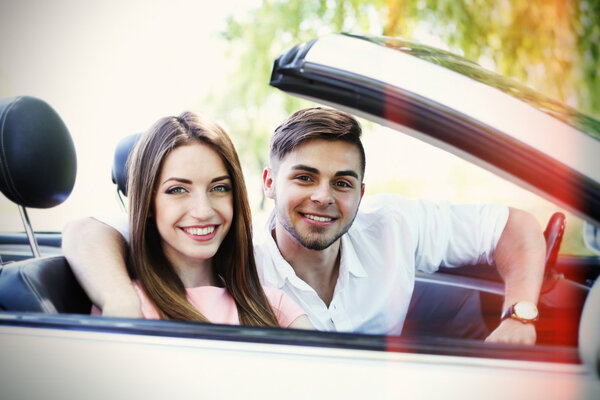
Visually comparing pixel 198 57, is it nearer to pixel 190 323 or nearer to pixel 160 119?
pixel 160 119

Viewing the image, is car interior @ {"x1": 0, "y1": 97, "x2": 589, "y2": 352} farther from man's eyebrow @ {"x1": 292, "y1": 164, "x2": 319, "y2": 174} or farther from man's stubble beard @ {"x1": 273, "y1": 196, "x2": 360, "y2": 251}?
man's eyebrow @ {"x1": 292, "y1": 164, "x2": 319, "y2": 174}

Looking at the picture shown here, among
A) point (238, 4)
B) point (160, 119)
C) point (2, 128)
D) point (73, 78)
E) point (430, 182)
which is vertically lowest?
point (2, 128)

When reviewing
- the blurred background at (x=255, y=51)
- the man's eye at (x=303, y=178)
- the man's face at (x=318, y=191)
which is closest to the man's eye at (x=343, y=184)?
the man's face at (x=318, y=191)

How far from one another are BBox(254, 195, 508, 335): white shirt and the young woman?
9.0 inches

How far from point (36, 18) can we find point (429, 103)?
349 cm

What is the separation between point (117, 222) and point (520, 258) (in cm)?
144

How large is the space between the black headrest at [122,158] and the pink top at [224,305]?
691 mm

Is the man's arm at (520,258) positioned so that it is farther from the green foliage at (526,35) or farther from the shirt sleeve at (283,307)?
the green foliage at (526,35)

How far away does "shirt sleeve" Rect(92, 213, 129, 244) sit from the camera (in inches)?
67.0

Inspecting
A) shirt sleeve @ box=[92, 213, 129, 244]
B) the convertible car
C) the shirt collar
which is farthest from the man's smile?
the convertible car

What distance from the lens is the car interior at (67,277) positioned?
Answer: 1449 mm

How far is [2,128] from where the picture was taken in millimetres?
1668

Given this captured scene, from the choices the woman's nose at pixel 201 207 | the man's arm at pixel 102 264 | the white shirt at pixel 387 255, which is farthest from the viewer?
the white shirt at pixel 387 255

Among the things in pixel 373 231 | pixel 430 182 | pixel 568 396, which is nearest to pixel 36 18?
pixel 373 231
